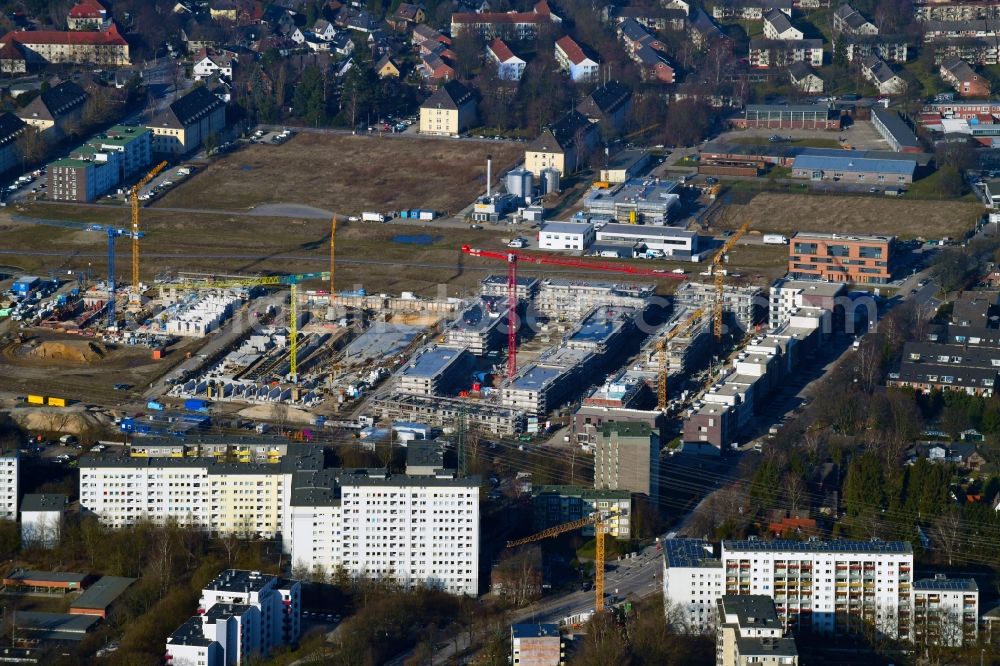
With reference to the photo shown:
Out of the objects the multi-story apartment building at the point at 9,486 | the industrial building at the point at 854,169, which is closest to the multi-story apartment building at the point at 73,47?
the industrial building at the point at 854,169

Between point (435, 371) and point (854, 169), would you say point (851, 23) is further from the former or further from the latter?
point (435, 371)

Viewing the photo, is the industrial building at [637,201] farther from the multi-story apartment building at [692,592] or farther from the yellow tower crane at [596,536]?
the multi-story apartment building at [692,592]

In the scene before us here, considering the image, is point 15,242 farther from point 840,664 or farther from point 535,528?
point 840,664

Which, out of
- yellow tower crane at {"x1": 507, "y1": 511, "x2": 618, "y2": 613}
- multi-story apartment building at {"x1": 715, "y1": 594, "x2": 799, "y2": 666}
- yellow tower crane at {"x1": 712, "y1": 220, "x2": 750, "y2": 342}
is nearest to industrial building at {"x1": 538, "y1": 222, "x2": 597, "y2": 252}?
yellow tower crane at {"x1": 712, "y1": 220, "x2": 750, "y2": 342}

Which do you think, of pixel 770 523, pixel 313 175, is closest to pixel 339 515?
pixel 770 523

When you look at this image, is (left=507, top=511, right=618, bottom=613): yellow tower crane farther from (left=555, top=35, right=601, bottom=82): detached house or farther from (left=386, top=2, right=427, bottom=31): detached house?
(left=386, top=2, right=427, bottom=31): detached house

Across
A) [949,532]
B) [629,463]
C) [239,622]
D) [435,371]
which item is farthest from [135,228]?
[949,532]
